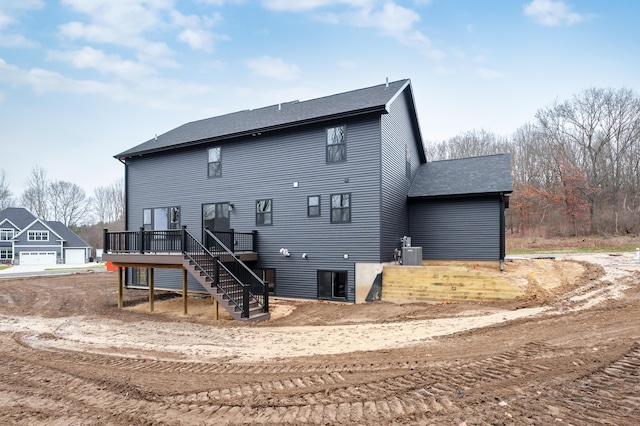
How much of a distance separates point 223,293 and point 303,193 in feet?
16.8

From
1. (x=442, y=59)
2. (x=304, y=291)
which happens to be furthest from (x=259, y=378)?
(x=442, y=59)

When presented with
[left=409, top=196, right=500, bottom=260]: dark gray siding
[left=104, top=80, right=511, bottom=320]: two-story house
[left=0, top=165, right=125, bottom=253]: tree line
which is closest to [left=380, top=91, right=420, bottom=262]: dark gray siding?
[left=104, top=80, right=511, bottom=320]: two-story house

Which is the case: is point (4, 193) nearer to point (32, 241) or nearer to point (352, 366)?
point (32, 241)

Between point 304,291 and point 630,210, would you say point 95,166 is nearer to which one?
point 304,291

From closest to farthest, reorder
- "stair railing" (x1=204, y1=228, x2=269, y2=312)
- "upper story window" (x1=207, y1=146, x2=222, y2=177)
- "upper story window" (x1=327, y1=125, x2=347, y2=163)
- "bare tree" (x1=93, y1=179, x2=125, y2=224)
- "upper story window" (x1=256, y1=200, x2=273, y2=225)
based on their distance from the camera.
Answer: "stair railing" (x1=204, y1=228, x2=269, y2=312)
"upper story window" (x1=327, y1=125, x2=347, y2=163)
"upper story window" (x1=256, y1=200, x2=273, y2=225)
"upper story window" (x1=207, y1=146, x2=222, y2=177)
"bare tree" (x1=93, y1=179, x2=125, y2=224)

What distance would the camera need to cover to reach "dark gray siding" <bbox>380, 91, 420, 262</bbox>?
1335 centimetres

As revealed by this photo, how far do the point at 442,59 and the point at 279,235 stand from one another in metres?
14.4

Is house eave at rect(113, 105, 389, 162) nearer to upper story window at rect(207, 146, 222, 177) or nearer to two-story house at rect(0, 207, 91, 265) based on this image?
upper story window at rect(207, 146, 222, 177)

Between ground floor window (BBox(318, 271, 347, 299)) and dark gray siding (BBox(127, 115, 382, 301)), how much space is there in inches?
9.6

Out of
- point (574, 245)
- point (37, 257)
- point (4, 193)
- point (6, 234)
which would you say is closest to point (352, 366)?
point (574, 245)

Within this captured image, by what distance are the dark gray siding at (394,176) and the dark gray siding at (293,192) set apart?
0.51m

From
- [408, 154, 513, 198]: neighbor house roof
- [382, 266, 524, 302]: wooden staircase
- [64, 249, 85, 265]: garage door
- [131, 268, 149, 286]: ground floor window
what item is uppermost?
[408, 154, 513, 198]: neighbor house roof

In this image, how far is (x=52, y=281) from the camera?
23375 mm

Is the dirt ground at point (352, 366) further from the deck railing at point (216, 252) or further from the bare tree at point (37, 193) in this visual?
the bare tree at point (37, 193)
